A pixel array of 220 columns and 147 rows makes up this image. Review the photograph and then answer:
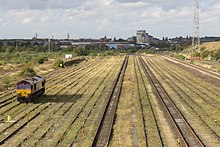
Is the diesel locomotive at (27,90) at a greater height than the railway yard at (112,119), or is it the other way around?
the diesel locomotive at (27,90)

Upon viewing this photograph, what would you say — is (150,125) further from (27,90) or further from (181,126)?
(27,90)

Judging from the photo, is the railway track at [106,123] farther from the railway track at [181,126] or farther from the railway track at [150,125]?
the railway track at [181,126]

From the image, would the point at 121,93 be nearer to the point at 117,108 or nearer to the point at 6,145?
the point at 117,108

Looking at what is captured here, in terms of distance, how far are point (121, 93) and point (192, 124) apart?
1380 centimetres

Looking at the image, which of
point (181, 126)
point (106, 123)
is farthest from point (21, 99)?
point (181, 126)

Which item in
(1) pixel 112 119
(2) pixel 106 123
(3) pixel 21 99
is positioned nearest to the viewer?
(2) pixel 106 123

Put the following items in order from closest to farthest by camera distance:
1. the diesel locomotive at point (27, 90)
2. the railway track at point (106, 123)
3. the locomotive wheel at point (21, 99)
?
the railway track at point (106, 123) < the diesel locomotive at point (27, 90) < the locomotive wheel at point (21, 99)

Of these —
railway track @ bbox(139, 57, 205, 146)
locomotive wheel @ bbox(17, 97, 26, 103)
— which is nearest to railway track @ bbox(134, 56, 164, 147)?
railway track @ bbox(139, 57, 205, 146)

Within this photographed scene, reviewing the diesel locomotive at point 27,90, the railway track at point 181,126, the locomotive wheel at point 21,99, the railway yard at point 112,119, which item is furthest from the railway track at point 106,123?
the locomotive wheel at point 21,99

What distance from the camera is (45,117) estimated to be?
76.5ft

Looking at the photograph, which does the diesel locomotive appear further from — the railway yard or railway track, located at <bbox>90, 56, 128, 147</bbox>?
railway track, located at <bbox>90, 56, 128, 147</bbox>

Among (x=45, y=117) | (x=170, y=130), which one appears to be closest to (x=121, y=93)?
(x=45, y=117)

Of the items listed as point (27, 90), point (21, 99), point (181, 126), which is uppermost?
point (27, 90)

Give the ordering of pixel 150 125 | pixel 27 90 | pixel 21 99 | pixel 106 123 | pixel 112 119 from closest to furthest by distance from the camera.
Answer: pixel 150 125 → pixel 106 123 → pixel 112 119 → pixel 27 90 → pixel 21 99
